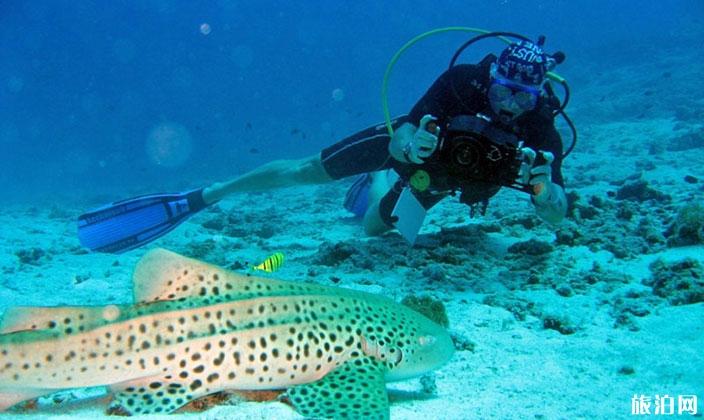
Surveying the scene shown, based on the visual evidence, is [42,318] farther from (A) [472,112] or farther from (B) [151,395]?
(A) [472,112]

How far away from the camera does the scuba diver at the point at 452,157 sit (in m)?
5.05

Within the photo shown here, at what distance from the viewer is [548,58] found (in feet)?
18.4

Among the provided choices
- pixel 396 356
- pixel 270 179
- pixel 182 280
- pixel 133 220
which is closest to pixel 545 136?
pixel 396 356

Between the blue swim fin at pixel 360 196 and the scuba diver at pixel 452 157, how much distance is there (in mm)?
987

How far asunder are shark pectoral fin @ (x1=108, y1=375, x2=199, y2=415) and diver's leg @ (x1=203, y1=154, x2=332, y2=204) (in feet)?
19.7

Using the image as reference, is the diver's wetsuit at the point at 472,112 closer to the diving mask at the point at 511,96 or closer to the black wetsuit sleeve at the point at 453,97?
the black wetsuit sleeve at the point at 453,97

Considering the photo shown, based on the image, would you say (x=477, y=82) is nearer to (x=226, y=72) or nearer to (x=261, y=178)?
(x=261, y=178)

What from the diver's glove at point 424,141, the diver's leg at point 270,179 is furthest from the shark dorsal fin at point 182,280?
the diver's leg at point 270,179

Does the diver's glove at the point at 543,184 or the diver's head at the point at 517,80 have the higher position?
the diver's head at the point at 517,80

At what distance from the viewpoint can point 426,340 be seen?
3.00 metres

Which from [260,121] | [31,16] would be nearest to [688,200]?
[260,121]

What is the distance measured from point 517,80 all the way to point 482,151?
3.65ft

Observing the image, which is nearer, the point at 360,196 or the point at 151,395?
the point at 151,395

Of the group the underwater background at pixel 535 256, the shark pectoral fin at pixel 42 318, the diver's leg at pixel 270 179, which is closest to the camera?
the shark pectoral fin at pixel 42 318
